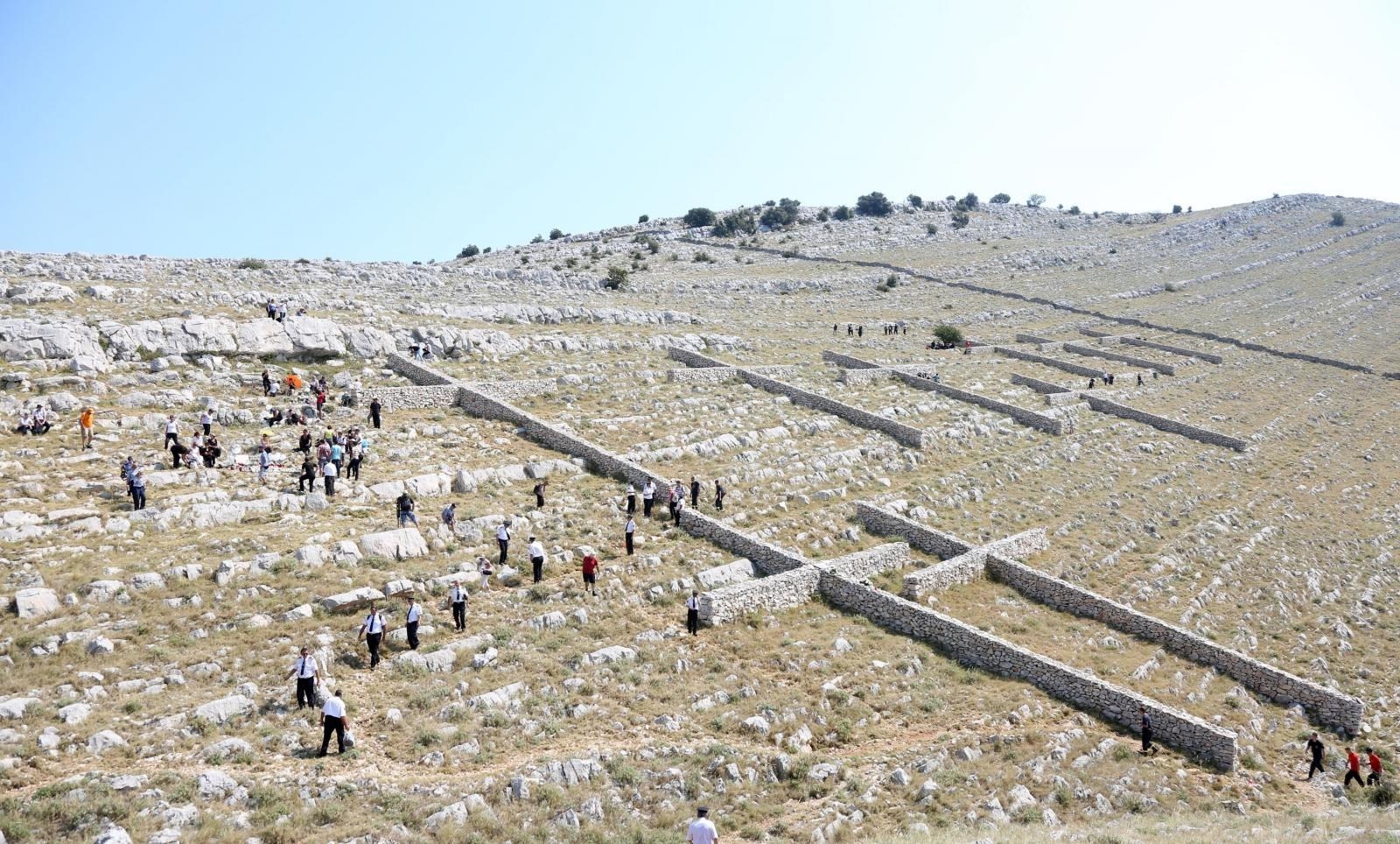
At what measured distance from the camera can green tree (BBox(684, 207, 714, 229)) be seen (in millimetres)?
131625

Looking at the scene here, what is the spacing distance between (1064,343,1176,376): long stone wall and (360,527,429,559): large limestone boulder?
55160mm

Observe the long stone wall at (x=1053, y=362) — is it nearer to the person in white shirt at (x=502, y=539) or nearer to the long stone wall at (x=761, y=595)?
the long stone wall at (x=761, y=595)

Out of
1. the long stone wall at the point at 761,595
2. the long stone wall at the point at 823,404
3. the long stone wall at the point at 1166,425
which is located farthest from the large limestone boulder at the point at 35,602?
the long stone wall at the point at 1166,425

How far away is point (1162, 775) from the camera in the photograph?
55.3 feet

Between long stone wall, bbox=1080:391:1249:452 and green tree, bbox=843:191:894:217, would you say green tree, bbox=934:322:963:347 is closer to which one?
long stone wall, bbox=1080:391:1249:452

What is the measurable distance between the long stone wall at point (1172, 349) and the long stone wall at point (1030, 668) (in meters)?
55.4

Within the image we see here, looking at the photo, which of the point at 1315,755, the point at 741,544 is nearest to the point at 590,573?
the point at 741,544

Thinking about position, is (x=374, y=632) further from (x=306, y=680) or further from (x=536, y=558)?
(x=536, y=558)

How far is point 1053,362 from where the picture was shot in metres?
60.2

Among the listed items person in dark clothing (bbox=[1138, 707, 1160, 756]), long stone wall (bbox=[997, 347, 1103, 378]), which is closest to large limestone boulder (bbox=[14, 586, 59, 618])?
person in dark clothing (bbox=[1138, 707, 1160, 756])

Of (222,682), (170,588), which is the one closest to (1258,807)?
(222,682)

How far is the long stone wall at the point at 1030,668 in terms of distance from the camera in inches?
698

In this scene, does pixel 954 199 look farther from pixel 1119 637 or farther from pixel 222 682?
pixel 222 682

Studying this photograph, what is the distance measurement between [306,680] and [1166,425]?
44621 millimetres
